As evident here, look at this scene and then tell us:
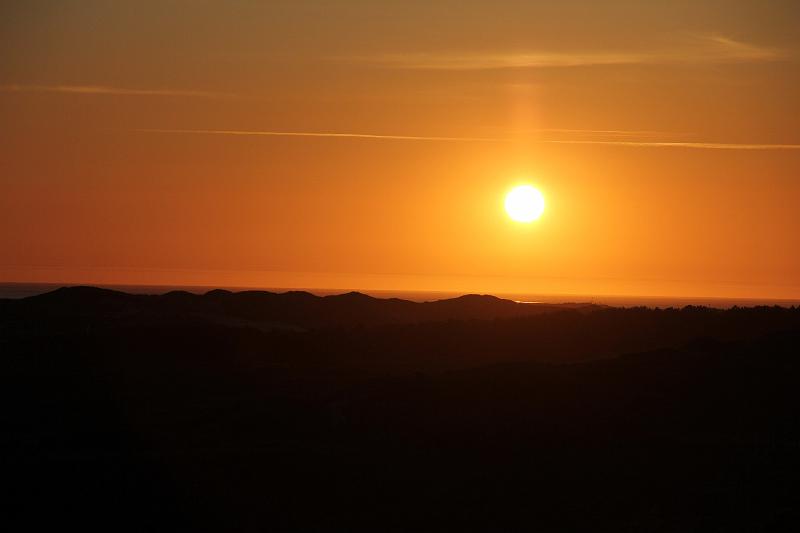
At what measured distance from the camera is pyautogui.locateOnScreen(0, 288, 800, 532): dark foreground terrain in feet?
56.3

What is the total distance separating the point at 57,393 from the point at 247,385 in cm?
485

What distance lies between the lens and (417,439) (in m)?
21.7

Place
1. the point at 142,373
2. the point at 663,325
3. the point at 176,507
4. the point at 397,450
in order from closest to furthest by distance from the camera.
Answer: the point at 176,507 → the point at 397,450 → the point at 142,373 → the point at 663,325

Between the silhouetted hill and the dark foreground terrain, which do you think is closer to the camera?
the dark foreground terrain

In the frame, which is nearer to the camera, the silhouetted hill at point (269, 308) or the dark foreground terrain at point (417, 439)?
the dark foreground terrain at point (417, 439)

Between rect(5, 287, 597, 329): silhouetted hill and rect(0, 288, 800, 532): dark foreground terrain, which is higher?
rect(5, 287, 597, 329): silhouetted hill

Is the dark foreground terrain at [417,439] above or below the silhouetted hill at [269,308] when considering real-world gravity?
below

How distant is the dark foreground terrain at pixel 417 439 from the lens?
1717 cm

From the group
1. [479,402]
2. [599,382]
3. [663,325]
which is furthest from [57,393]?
[663,325]

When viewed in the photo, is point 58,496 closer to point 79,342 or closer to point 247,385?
point 247,385

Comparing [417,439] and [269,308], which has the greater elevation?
[269,308]

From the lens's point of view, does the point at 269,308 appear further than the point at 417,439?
Yes

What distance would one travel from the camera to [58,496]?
17953mm

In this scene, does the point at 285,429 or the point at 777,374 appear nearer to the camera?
the point at 285,429
